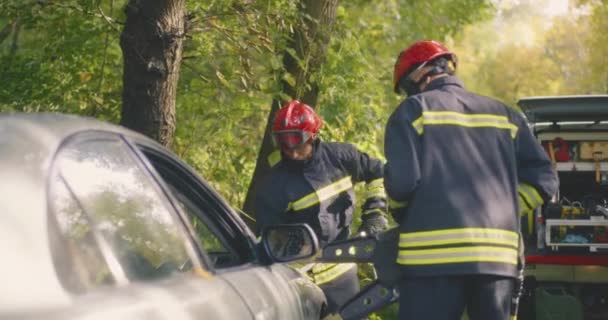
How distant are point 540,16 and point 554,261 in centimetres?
6812

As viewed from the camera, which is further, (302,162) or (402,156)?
(302,162)

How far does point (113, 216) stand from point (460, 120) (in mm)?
2513

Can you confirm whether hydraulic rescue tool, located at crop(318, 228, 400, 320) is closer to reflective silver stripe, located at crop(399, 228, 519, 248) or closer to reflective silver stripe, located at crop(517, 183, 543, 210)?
reflective silver stripe, located at crop(399, 228, 519, 248)

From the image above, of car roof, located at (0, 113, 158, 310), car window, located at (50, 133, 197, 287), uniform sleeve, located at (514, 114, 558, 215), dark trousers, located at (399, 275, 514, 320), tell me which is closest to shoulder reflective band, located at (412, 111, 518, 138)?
uniform sleeve, located at (514, 114, 558, 215)

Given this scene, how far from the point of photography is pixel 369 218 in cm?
813

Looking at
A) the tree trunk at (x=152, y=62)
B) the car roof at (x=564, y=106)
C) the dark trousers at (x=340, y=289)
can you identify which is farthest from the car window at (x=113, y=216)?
the car roof at (x=564, y=106)

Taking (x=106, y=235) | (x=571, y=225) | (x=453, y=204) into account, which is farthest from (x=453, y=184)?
(x=571, y=225)

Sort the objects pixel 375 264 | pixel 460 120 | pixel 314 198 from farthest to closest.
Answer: pixel 314 198 < pixel 375 264 < pixel 460 120

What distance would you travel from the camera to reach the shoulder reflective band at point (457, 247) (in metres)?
5.44

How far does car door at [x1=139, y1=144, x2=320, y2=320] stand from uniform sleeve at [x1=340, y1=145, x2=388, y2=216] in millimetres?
2970

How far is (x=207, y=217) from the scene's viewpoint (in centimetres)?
475

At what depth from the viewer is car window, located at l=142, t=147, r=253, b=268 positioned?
14.4 ft

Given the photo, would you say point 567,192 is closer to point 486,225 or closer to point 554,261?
point 554,261

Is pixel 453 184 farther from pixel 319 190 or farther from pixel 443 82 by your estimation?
pixel 319 190
